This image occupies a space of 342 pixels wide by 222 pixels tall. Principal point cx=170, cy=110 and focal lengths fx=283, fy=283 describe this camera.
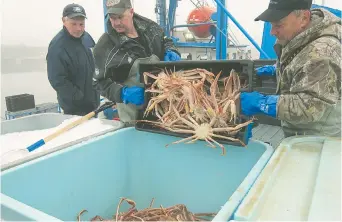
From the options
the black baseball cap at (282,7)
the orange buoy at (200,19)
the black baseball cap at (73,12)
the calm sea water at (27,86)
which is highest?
the orange buoy at (200,19)

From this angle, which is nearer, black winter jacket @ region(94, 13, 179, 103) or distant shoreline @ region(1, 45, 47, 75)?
black winter jacket @ region(94, 13, 179, 103)

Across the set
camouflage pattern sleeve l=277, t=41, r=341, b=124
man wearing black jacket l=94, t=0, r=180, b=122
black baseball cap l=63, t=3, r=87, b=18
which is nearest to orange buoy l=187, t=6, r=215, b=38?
black baseball cap l=63, t=3, r=87, b=18

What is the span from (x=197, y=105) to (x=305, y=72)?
0.49 m

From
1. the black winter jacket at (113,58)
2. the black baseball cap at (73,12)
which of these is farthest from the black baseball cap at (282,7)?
the black baseball cap at (73,12)

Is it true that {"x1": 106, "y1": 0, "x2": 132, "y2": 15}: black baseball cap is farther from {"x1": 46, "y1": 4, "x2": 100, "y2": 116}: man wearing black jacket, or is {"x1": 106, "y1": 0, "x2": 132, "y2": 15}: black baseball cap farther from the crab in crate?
{"x1": 46, "y1": 4, "x2": 100, "y2": 116}: man wearing black jacket

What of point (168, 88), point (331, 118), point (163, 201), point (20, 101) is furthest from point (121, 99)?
point (20, 101)

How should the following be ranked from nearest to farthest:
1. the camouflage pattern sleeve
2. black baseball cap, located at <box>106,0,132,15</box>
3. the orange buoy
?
the camouflage pattern sleeve → black baseball cap, located at <box>106,0,132,15</box> → the orange buoy

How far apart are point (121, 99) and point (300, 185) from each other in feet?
3.74

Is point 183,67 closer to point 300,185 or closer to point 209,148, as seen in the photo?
point 209,148

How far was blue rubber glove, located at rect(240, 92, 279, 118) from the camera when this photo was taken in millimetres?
1245

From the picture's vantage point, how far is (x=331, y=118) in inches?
53.5

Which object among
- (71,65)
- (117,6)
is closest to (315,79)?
(117,6)

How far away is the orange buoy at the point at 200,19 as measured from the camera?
736 cm

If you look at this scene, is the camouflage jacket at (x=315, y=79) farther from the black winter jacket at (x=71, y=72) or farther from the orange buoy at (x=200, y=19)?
the orange buoy at (x=200, y=19)
